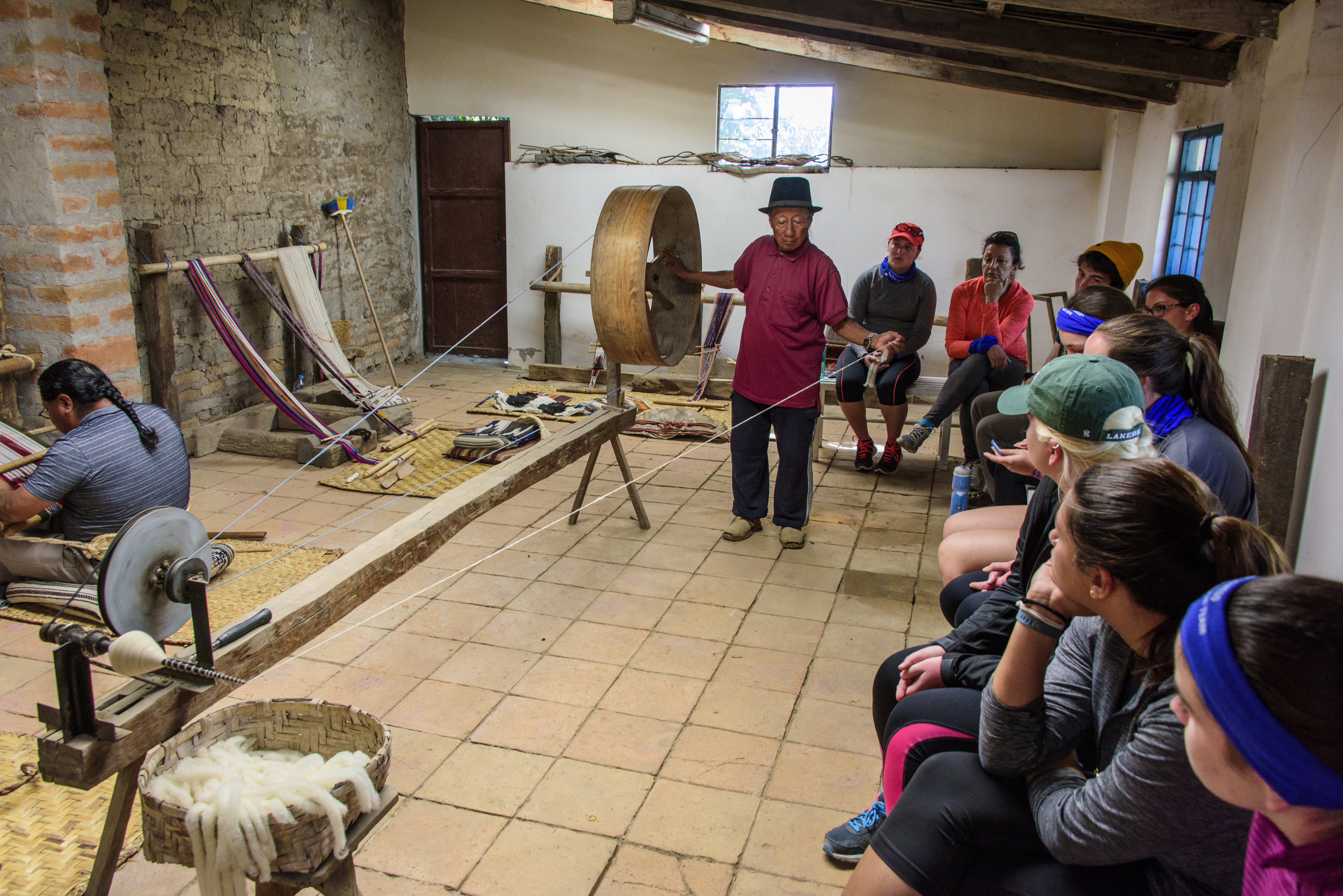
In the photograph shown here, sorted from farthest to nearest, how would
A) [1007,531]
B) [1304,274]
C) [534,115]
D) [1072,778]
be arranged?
[534,115] → [1304,274] → [1007,531] → [1072,778]

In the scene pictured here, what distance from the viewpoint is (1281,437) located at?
2.92 metres

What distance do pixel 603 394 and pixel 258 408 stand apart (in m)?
2.56

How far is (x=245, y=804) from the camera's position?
168 centimetres

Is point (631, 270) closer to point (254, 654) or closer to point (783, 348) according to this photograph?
point (783, 348)

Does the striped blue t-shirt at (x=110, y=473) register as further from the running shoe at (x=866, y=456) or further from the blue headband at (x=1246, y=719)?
the running shoe at (x=866, y=456)

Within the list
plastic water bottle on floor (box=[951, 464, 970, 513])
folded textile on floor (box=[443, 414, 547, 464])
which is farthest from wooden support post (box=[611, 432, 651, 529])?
plastic water bottle on floor (box=[951, 464, 970, 513])

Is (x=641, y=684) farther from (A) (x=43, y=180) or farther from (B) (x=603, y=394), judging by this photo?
(B) (x=603, y=394)

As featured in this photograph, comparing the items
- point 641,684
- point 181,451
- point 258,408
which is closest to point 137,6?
point 258,408

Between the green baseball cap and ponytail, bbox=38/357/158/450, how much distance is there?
317cm

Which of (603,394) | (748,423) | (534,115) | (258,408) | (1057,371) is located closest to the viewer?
(1057,371)

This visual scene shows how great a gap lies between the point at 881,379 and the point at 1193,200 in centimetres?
187

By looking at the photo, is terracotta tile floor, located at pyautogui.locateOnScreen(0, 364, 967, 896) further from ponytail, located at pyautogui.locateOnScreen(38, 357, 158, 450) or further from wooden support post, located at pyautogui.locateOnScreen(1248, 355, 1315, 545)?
wooden support post, located at pyautogui.locateOnScreen(1248, 355, 1315, 545)

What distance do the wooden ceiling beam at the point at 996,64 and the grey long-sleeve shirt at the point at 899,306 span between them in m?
1.55

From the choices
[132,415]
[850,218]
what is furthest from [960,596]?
[850,218]
